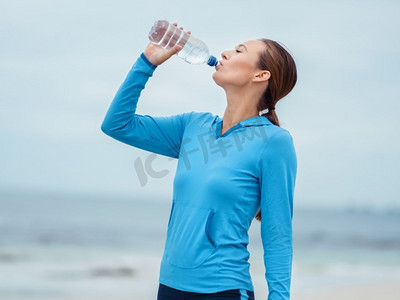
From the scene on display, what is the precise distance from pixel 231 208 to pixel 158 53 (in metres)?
0.68

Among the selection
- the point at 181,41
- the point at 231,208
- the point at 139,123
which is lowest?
the point at 231,208

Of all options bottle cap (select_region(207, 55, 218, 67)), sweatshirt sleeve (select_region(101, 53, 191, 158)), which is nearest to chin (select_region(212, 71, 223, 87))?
bottle cap (select_region(207, 55, 218, 67))

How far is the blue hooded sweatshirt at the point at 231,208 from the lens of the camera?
6.73 ft

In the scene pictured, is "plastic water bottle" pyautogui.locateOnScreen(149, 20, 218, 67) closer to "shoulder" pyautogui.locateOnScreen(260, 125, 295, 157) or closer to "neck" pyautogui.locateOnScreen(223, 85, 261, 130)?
"neck" pyautogui.locateOnScreen(223, 85, 261, 130)

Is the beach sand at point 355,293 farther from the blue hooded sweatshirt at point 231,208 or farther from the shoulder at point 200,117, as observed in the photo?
the blue hooded sweatshirt at point 231,208

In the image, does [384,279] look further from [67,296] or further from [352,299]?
[67,296]

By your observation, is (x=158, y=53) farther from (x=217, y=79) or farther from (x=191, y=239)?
(x=191, y=239)

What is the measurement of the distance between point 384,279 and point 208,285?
32.1 ft

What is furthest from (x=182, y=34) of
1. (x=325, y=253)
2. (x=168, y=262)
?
(x=325, y=253)

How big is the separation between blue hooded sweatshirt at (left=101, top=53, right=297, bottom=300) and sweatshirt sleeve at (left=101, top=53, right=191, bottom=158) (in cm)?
21

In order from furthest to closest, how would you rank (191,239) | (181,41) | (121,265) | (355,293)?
1. (121,265)
2. (355,293)
3. (181,41)
4. (191,239)

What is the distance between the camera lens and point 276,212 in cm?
212

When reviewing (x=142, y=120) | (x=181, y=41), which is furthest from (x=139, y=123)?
(x=181, y=41)

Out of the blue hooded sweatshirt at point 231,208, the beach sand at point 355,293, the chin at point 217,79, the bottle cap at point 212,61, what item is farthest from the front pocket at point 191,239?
the beach sand at point 355,293
